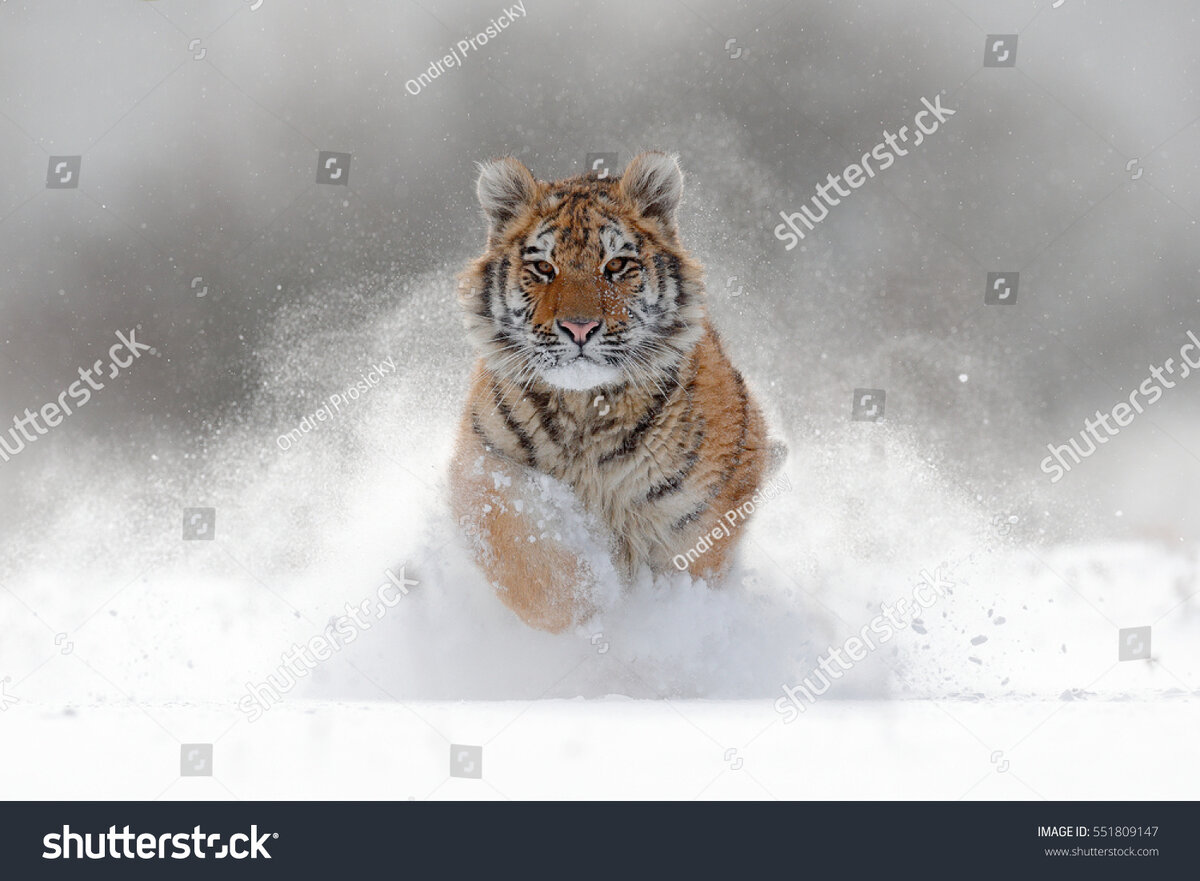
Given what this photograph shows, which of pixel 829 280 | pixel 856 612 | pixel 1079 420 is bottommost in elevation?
pixel 856 612

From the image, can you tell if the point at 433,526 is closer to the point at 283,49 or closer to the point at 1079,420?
the point at 283,49

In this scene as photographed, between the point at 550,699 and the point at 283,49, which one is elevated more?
the point at 283,49

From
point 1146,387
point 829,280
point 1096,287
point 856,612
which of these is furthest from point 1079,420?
→ point 856,612

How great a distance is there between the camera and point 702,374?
404cm

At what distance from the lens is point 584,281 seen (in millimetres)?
3715

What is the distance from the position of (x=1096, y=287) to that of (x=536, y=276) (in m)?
8.91

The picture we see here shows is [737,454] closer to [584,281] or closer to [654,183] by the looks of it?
[584,281]

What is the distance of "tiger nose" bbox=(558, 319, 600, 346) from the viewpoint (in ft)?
11.7

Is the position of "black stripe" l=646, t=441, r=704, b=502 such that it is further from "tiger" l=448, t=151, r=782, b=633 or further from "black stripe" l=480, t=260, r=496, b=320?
"black stripe" l=480, t=260, r=496, b=320

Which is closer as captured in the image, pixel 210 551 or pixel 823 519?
pixel 823 519
